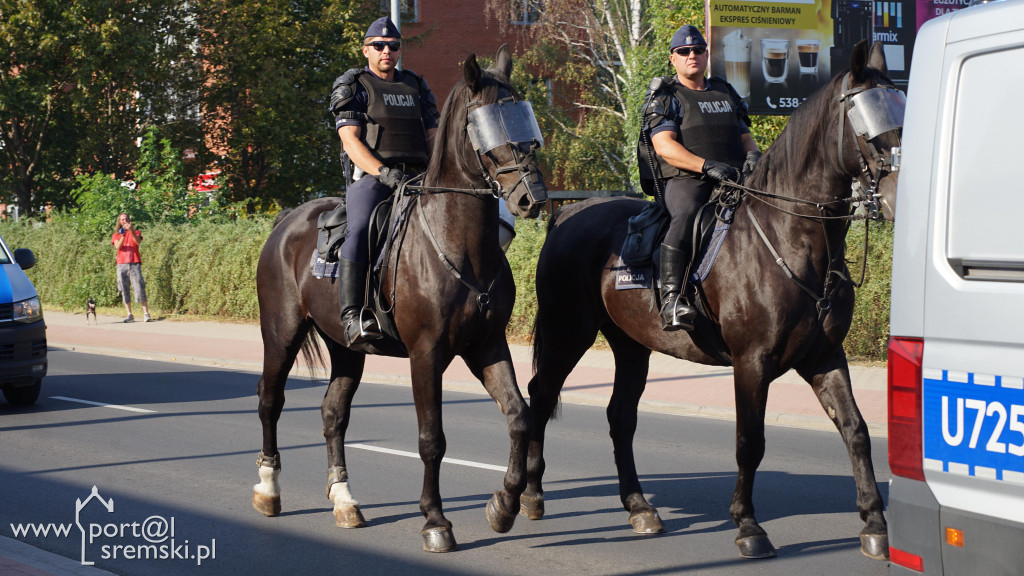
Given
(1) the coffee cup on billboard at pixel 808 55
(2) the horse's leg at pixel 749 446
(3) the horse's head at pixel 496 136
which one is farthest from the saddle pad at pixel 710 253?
(1) the coffee cup on billboard at pixel 808 55

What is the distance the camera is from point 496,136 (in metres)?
5.75

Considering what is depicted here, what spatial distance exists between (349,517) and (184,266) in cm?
1944

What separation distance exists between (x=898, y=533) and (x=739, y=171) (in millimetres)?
3268

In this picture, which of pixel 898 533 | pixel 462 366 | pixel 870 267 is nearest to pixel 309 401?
pixel 462 366

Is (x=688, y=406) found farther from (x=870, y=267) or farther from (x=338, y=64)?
(x=338, y=64)

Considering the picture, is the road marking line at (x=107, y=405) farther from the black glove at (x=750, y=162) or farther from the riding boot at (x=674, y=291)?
the black glove at (x=750, y=162)

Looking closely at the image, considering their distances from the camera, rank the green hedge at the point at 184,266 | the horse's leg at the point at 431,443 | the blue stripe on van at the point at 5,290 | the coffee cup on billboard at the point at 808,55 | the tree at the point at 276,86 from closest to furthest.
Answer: the horse's leg at the point at 431,443 → the blue stripe on van at the point at 5,290 → the coffee cup on billboard at the point at 808,55 → the green hedge at the point at 184,266 → the tree at the point at 276,86

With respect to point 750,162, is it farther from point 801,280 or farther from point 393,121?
point 393,121

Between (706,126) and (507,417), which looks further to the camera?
(706,126)

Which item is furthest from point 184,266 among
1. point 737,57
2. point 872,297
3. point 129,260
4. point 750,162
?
point 750,162

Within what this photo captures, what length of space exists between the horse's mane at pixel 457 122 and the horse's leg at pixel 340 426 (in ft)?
5.51

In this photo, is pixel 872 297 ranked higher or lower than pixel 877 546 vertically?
higher

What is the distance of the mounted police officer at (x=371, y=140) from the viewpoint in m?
6.52

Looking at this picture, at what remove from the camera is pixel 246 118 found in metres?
32.3
